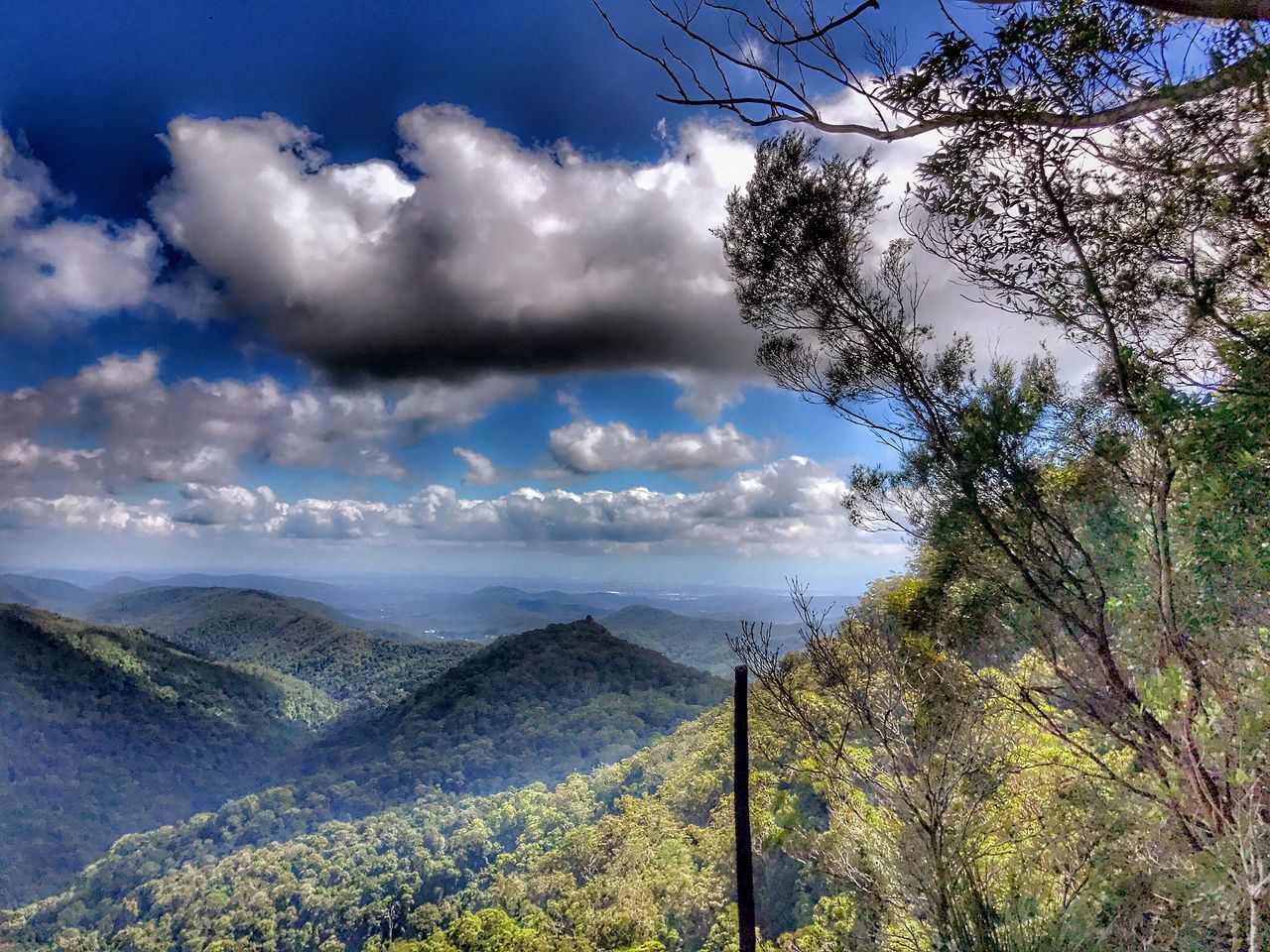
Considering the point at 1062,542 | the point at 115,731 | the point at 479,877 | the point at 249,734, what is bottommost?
the point at 249,734

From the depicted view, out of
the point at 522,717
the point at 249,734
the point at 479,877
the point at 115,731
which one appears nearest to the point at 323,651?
the point at 249,734

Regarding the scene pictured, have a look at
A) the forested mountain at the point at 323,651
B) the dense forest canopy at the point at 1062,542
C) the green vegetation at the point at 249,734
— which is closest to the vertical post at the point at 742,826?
the dense forest canopy at the point at 1062,542

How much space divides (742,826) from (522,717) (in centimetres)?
9635

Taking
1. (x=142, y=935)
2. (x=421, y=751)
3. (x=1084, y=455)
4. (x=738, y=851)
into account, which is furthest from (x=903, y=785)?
(x=421, y=751)

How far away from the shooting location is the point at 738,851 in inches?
231

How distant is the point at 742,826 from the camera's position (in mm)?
5898

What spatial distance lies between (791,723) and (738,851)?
4.45 ft

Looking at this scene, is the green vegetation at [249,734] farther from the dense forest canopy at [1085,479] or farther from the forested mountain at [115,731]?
the dense forest canopy at [1085,479]

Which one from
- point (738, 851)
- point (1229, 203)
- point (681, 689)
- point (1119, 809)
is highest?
point (1229, 203)

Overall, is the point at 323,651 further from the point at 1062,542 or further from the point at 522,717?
the point at 1062,542

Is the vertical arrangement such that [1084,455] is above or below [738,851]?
above

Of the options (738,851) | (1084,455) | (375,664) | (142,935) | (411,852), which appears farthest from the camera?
(375,664)

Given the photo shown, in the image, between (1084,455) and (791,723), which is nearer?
(1084,455)

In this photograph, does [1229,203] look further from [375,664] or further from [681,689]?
[375,664]
